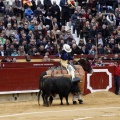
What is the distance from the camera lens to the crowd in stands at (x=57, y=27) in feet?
81.5

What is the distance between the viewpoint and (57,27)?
27203 mm

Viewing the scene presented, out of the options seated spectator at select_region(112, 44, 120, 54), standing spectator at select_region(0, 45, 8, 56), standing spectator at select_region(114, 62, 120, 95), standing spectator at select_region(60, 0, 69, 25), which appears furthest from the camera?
standing spectator at select_region(60, 0, 69, 25)

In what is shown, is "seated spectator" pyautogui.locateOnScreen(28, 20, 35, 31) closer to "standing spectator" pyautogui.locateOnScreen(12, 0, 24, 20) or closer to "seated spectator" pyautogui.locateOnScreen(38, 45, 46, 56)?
"standing spectator" pyautogui.locateOnScreen(12, 0, 24, 20)

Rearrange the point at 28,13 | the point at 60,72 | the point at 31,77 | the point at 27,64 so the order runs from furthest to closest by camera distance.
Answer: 1. the point at 28,13
2. the point at 27,64
3. the point at 31,77
4. the point at 60,72

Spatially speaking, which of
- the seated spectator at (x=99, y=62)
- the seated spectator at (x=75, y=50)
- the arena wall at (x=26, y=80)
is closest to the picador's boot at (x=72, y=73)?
the arena wall at (x=26, y=80)

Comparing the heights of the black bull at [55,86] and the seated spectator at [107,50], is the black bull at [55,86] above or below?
below

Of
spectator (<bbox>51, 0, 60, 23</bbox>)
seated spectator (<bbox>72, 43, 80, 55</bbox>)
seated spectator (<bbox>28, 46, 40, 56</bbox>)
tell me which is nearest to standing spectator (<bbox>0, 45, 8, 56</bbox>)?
seated spectator (<bbox>28, 46, 40, 56</bbox>)

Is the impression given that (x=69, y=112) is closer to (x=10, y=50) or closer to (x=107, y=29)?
(x=10, y=50)

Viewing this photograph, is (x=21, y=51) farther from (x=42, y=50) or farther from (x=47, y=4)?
(x=47, y=4)

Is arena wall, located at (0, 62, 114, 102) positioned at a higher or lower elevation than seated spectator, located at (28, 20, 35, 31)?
lower

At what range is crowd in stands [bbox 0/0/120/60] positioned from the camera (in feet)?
81.5

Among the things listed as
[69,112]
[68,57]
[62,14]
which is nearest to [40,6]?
[62,14]

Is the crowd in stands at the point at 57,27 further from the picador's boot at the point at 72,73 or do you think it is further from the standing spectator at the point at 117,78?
the picador's boot at the point at 72,73

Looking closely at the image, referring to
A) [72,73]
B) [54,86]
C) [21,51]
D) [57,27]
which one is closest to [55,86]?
[54,86]
